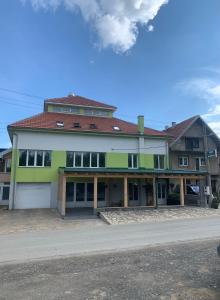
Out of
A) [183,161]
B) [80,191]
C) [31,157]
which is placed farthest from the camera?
[183,161]

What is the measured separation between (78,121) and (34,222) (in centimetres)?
1284

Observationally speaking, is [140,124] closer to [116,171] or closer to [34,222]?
[116,171]

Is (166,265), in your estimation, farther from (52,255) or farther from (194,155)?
(194,155)

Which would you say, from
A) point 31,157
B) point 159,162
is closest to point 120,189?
point 159,162

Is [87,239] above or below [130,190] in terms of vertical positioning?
below

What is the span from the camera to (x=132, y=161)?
82.7 ft

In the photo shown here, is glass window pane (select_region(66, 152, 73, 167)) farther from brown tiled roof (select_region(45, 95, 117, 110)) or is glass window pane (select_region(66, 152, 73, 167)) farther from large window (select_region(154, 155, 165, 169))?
large window (select_region(154, 155, 165, 169))

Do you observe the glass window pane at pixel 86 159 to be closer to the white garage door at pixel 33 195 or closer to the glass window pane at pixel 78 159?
the glass window pane at pixel 78 159

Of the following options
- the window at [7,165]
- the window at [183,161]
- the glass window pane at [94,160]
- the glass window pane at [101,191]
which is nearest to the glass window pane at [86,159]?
the glass window pane at [94,160]

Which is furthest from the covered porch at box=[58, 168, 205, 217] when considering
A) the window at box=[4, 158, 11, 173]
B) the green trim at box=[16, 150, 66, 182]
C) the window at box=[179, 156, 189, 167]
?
the window at box=[4, 158, 11, 173]

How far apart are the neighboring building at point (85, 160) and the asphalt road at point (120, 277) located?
10903 millimetres

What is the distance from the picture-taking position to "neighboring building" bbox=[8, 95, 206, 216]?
21.3 meters

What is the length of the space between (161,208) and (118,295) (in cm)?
1635

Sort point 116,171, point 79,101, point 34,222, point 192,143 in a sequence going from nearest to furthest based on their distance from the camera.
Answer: point 34,222 → point 116,171 → point 79,101 → point 192,143
